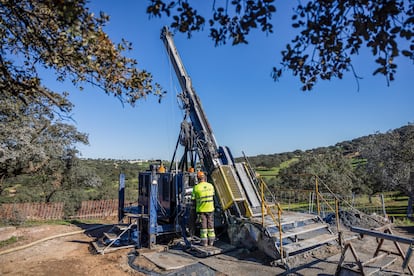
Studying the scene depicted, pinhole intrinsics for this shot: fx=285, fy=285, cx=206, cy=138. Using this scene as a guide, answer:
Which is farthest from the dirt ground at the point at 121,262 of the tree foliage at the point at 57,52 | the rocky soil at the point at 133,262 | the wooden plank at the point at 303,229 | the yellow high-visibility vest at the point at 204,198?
the tree foliage at the point at 57,52

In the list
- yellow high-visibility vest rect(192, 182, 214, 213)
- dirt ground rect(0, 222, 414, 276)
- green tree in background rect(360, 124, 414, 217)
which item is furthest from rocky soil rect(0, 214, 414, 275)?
green tree in background rect(360, 124, 414, 217)

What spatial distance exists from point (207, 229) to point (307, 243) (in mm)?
2657

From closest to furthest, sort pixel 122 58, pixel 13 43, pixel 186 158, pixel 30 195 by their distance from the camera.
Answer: pixel 122 58 → pixel 13 43 → pixel 186 158 → pixel 30 195

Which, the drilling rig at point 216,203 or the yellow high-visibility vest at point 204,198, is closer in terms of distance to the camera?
the drilling rig at point 216,203

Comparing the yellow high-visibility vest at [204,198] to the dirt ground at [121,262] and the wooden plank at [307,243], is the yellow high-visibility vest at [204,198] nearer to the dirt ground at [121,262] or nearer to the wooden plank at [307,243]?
the dirt ground at [121,262]

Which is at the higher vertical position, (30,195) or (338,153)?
(338,153)

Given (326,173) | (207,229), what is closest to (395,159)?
(326,173)

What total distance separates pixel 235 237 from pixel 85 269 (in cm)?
393

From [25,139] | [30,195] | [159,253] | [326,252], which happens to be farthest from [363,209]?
[30,195]

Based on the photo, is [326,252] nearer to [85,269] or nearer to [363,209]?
[85,269]

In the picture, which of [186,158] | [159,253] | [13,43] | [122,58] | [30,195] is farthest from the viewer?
[30,195]

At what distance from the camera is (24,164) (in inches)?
643

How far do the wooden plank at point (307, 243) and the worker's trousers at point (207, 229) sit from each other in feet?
7.06

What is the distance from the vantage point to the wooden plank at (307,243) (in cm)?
660
